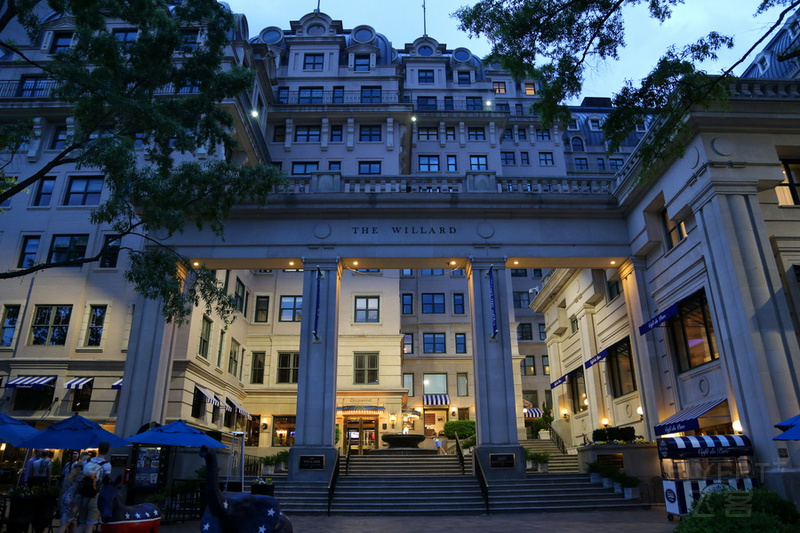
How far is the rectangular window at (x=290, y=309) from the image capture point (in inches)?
1385

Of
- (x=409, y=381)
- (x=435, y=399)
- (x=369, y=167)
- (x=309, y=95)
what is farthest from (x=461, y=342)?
(x=309, y=95)

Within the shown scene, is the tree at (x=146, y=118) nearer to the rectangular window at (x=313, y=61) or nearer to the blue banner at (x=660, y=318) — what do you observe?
the blue banner at (x=660, y=318)

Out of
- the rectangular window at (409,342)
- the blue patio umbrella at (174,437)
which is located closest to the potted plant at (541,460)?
the blue patio umbrella at (174,437)

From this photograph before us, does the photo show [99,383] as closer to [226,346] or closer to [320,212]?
[226,346]

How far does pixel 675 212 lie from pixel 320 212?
13.5 meters

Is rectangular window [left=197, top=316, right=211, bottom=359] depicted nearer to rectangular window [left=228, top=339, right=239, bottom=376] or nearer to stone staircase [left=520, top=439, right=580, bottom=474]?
rectangular window [left=228, top=339, right=239, bottom=376]

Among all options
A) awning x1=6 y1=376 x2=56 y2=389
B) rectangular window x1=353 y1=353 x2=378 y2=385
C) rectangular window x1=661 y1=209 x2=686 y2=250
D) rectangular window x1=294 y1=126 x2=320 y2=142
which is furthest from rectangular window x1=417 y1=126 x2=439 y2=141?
awning x1=6 y1=376 x2=56 y2=389

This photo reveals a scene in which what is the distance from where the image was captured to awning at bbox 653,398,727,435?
16562 millimetres

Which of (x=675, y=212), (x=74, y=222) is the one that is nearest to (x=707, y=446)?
(x=675, y=212)

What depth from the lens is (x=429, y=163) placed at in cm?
4222

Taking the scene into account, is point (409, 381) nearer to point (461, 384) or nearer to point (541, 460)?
point (461, 384)

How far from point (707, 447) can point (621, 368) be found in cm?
972

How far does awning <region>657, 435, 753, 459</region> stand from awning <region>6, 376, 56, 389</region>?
1001 inches

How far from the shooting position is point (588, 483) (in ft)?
60.9
